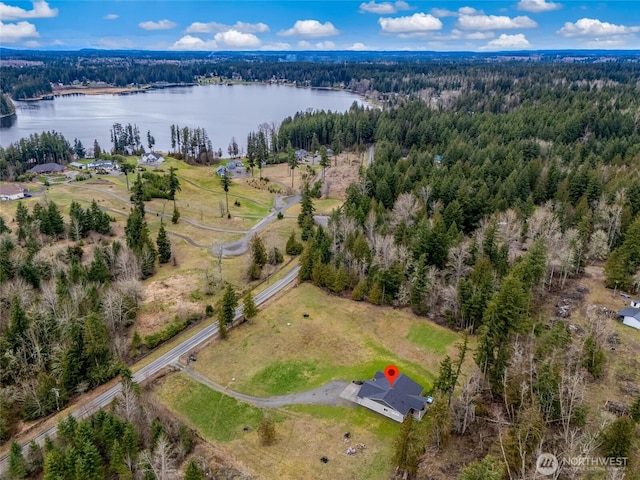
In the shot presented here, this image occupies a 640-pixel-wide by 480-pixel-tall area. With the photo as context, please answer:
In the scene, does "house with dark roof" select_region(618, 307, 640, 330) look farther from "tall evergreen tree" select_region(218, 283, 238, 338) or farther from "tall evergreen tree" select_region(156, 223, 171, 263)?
"tall evergreen tree" select_region(156, 223, 171, 263)

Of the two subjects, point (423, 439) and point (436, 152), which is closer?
point (423, 439)

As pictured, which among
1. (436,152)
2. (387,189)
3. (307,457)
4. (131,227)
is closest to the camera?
(307,457)

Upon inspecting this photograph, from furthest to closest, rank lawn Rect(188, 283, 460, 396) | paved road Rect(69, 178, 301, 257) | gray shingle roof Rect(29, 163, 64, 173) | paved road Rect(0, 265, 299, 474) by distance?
gray shingle roof Rect(29, 163, 64, 173) < paved road Rect(69, 178, 301, 257) < lawn Rect(188, 283, 460, 396) < paved road Rect(0, 265, 299, 474)

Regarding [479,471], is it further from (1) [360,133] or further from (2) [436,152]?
(1) [360,133]

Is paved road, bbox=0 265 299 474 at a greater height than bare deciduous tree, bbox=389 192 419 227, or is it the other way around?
bare deciduous tree, bbox=389 192 419 227

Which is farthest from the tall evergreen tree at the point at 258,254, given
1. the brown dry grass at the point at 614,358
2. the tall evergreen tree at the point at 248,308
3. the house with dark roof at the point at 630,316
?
the house with dark roof at the point at 630,316

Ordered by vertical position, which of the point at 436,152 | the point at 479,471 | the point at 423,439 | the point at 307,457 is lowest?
the point at 307,457

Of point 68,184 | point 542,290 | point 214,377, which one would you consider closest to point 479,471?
point 214,377

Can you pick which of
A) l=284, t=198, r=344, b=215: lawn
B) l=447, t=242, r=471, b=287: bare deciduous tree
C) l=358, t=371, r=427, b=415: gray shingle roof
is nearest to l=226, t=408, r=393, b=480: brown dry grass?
l=358, t=371, r=427, b=415: gray shingle roof
